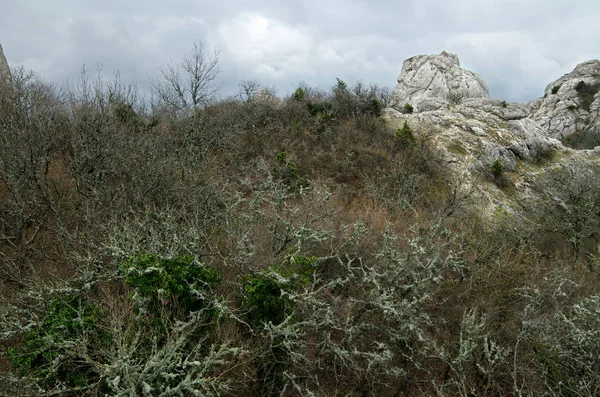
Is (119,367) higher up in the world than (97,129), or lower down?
lower down

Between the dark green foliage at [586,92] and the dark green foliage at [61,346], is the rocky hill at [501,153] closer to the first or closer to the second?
the dark green foliage at [61,346]

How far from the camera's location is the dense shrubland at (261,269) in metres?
5.57

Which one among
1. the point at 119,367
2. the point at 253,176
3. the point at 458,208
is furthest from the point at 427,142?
the point at 119,367

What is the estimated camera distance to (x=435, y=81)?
48.9 m

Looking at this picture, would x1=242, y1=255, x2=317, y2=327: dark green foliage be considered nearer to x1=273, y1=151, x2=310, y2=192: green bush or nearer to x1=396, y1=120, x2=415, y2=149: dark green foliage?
x1=273, y1=151, x2=310, y2=192: green bush

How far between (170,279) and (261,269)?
174cm

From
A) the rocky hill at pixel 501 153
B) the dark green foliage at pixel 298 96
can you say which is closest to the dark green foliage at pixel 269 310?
the rocky hill at pixel 501 153

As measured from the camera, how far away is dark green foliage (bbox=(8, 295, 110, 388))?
16.5 feet

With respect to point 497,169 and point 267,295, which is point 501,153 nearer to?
point 497,169

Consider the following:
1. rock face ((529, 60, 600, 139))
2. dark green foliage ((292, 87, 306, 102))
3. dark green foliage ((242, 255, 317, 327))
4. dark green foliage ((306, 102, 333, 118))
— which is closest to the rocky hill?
dark green foliage ((306, 102, 333, 118))

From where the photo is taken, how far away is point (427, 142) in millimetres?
20953

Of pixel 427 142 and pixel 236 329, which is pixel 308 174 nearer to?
pixel 427 142

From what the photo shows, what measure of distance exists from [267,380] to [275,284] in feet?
5.88

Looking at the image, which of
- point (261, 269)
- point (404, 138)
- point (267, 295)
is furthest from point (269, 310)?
point (404, 138)
